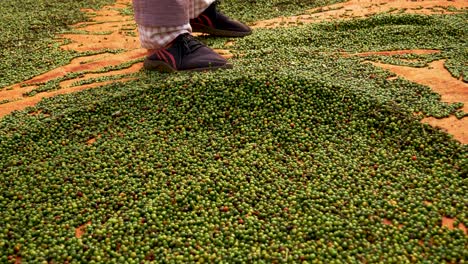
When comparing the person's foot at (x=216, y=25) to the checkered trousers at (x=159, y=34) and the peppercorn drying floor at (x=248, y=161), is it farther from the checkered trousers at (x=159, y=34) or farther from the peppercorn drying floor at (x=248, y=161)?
the checkered trousers at (x=159, y=34)

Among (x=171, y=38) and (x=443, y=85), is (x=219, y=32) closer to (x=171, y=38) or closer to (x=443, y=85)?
(x=171, y=38)

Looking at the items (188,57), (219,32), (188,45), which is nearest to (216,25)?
(219,32)

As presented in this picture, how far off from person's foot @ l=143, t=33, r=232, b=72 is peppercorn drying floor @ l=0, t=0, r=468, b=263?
208 millimetres

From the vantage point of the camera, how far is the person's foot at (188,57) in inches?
204

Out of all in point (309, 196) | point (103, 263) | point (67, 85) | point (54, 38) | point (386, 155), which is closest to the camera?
point (103, 263)

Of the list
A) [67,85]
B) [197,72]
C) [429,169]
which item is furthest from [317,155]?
[67,85]

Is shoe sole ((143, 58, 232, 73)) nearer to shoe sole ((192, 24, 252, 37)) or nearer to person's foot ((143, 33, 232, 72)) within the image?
person's foot ((143, 33, 232, 72))

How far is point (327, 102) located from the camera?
15.0ft

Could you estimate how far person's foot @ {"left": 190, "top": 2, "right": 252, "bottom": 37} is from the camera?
680 centimetres

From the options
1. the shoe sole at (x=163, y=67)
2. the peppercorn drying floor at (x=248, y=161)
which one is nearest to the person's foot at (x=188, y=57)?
the shoe sole at (x=163, y=67)

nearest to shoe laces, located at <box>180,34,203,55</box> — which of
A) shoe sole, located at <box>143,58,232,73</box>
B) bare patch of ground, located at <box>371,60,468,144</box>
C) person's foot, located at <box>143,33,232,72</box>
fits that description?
person's foot, located at <box>143,33,232,72</box>

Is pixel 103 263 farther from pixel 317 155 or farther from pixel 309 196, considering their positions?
pixel 317 155

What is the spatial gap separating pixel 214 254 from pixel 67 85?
12.7ft

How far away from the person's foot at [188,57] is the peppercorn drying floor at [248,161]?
0.68 ft
